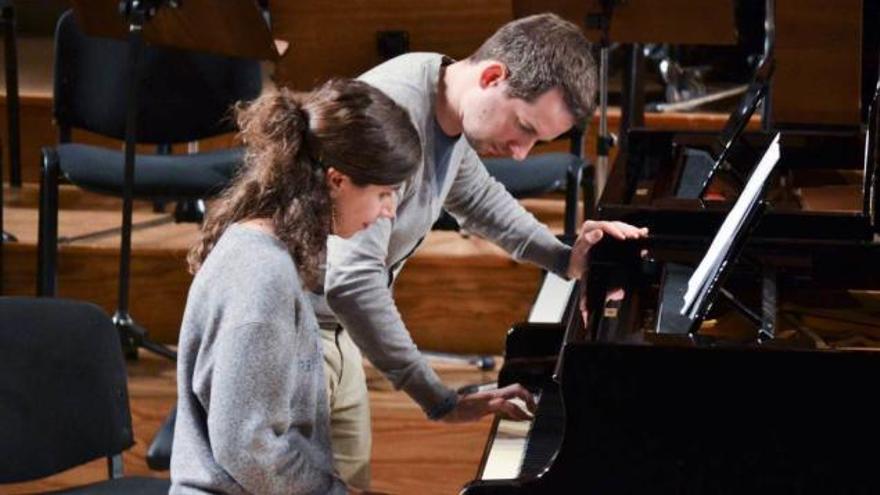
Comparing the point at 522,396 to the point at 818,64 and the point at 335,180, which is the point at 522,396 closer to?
the point at 335,180

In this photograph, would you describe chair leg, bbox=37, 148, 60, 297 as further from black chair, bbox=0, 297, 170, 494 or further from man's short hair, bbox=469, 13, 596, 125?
man's short hair, bbox=469, 13, 596, 125

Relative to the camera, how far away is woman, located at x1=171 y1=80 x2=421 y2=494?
7.42ft

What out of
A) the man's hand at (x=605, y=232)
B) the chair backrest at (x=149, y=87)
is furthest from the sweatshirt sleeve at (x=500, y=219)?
the chair backrest at (x=149, y=87)

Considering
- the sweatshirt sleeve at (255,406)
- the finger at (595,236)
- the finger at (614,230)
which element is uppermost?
the finger at (614,230)

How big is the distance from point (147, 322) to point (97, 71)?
73 cm

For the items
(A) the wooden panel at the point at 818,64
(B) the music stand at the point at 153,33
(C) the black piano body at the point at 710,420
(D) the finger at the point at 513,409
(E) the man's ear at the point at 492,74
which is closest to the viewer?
(C) the black piano body at the point at 710,420

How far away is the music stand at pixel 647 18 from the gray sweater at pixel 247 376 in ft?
6.90

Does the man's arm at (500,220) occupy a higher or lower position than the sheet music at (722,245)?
lower

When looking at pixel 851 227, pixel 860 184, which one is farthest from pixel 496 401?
pixel 860 184

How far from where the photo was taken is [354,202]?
2385mm

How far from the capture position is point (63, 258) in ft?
15.6

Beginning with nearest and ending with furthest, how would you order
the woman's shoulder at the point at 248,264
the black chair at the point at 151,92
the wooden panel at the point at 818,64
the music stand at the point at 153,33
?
the woman's shoulder at the point at 248,264, the wooden panel at the point at 818,64, the music stand at the point at 153,33, the black chair at the point at 151,92

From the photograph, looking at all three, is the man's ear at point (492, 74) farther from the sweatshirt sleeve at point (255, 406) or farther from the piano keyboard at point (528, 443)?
the sweatshirt sleeve at point (255, 406)

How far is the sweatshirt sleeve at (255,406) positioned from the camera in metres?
2.25
